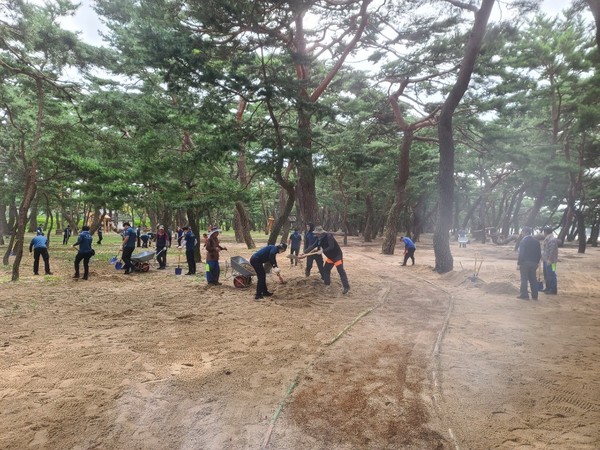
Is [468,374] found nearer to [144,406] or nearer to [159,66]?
[144,406]

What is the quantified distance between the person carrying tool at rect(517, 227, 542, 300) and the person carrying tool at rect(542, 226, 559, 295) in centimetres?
78

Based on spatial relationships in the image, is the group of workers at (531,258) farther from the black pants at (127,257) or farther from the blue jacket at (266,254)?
the black pants at (127,257)

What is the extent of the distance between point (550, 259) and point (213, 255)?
9.18 meters

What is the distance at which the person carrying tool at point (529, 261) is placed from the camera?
894 cm

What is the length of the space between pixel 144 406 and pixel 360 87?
53.4 ft

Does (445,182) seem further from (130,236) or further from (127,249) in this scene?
(127,249)

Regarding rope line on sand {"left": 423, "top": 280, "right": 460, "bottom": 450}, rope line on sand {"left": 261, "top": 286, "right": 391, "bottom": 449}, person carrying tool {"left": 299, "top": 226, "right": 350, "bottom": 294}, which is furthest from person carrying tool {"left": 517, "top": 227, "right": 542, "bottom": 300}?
rope line on sand {"left": 261, "top": 286, "right": 391, "bottom": 449}

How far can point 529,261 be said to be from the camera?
8945 mm

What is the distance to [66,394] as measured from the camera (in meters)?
4.03

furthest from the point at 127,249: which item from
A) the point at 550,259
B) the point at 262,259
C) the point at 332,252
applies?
the point at 550,259

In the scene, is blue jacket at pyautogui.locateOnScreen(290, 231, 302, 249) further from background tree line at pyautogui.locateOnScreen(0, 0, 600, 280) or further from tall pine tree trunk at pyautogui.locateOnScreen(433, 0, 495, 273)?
tall pine tree trunk at pyautogui.locateOnScreen(433, 0, 495, 273)

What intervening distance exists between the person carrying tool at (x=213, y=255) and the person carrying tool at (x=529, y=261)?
7.93 meters

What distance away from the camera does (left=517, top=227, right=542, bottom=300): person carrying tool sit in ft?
29.3

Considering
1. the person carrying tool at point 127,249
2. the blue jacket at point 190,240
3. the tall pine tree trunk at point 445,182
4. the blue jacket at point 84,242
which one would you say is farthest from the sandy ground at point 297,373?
the tall pine tree trunk at point 445,182
